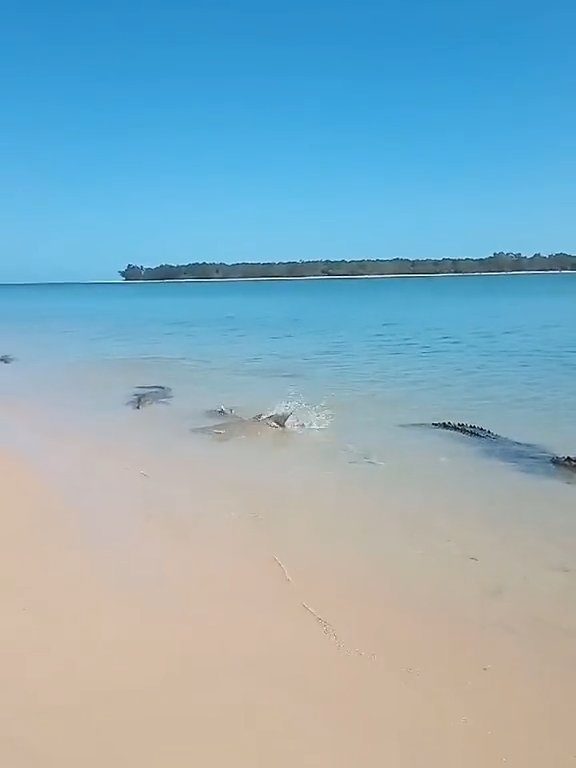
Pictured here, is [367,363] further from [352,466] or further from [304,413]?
[352,466]

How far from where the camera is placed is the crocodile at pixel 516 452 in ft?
24.2

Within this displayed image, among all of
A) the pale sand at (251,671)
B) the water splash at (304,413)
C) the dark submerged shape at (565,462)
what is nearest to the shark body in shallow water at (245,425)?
the water splash at (304,413)

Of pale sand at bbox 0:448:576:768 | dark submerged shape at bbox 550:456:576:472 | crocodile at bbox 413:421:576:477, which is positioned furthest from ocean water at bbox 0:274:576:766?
Result: dark submerged shape at bbox 550:456:576:472

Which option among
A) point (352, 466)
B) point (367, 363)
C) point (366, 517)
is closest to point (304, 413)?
point (352, 466)

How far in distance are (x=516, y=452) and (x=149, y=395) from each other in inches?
Result: 290

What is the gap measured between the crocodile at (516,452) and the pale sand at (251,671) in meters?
3.27

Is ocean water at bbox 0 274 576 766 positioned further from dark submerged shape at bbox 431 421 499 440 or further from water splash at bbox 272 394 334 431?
dark submerged shape at bbox 431 421 499 440

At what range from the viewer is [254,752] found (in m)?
2.89

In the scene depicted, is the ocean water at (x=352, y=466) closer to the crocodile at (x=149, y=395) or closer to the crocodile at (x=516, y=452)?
the crocodile at (x=516, y=452)

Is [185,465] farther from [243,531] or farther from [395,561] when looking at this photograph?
[395,561]

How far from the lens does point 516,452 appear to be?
8.20 metres

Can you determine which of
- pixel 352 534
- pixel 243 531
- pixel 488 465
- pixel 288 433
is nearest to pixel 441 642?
pixel 352 534

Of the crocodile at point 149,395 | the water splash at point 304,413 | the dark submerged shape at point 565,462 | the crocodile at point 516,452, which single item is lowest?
the crocodile at point 149,395

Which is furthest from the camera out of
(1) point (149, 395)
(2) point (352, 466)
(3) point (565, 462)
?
(1) point (149, 395)
